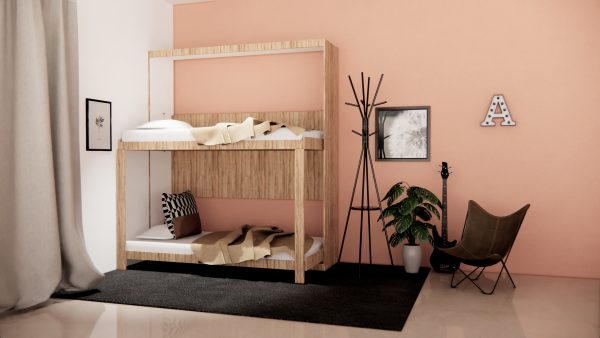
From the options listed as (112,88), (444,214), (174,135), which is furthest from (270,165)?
(444,214)

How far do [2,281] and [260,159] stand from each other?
9.18 ft

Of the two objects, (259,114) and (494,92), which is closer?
(494,92)

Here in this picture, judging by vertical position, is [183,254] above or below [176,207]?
below

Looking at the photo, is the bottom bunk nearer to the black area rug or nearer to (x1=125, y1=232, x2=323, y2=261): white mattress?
(x1=125, y1=232, x2=323, y2=261): white mattress

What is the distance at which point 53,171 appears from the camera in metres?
4.34

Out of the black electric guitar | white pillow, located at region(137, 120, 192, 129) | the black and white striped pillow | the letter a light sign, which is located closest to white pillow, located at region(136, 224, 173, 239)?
the black and white striped pillow

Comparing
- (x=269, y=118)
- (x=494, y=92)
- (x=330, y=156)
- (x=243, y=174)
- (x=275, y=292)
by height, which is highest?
(x=494, y=92)

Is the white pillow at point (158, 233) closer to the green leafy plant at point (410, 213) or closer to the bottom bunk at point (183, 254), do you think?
the bottom bunk at point (183, 254)

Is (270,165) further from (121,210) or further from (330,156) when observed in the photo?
(121,210)

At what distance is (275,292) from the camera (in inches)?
181

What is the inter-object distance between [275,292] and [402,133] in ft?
6.97

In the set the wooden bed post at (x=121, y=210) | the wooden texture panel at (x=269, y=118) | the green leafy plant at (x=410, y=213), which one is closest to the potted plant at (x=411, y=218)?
the green leafy plant at (x=410, y=213)

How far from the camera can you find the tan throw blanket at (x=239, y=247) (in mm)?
5016

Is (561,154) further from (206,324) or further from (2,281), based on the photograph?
(2,281)
